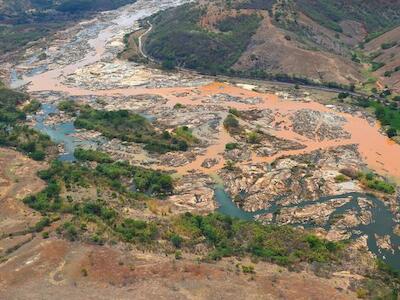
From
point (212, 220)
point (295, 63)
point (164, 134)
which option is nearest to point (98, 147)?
point (164, 134)

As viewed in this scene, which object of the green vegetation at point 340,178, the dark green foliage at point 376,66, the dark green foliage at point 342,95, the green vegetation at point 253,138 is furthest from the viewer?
the dark green foliage at point 376,66

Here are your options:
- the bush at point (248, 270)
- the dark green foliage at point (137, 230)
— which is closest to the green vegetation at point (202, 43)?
the dark green foliage at point (137, 230)

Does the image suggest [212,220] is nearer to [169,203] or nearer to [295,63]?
[169,203]

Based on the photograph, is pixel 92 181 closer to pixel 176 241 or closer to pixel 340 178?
pixel 176 241

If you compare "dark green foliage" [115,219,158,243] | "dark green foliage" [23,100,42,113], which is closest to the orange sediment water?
"dark green foliage" [23,100,42,113]

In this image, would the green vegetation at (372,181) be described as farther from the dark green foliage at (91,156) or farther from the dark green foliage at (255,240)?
the dark green foliage at (91,156)

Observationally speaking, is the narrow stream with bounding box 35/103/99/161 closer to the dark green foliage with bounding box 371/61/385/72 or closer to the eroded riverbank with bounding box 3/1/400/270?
the eroded riverbank with bounding box 3/1/400/270

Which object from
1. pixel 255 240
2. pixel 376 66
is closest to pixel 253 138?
pixel 255 240
